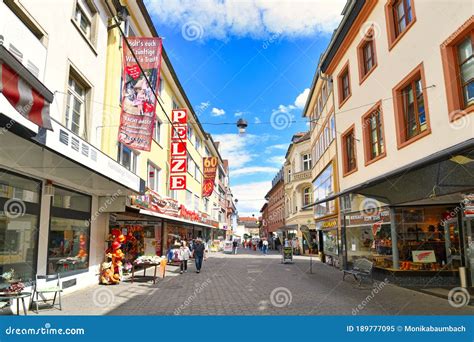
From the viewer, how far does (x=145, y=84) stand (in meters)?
13.9

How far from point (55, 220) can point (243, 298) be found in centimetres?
541

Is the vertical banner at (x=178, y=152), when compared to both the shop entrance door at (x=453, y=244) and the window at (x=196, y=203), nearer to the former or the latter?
the window at (x=196, y=203)

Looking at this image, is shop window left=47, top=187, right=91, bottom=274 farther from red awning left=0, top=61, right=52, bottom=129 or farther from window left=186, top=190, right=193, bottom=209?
window left=186, top=190, right=193, bottom=209

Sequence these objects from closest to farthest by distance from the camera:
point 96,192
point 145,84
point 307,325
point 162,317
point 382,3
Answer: point 307,325, point 162,317, point 96,192, point 382,3, point 145,84

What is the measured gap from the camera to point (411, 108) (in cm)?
1127

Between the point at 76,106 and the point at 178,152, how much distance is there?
1068 centimetres

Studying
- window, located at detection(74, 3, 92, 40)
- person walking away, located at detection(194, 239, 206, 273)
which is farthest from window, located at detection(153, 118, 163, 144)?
window, located at detection(74, 3, 92, 40)

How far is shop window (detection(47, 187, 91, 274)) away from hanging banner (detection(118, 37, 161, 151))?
103 inches

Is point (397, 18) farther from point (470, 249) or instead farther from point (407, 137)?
point (470, 249)

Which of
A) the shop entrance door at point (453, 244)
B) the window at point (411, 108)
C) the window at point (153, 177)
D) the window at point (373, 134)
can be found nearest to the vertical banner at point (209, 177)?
the window at point (153, 177)

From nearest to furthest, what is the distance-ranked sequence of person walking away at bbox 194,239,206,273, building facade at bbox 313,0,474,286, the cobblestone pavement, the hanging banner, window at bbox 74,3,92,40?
the cobblestone pavement
building facade at bbox 313,0,474,286
window at bbox 74,3,92,40
the hanging banner
person walking away at bbox 194,239,206,273

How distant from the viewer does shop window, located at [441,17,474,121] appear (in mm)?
8398

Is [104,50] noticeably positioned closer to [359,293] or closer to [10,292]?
[10,292]

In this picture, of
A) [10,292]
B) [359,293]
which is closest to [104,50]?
Answer: [10,292]
